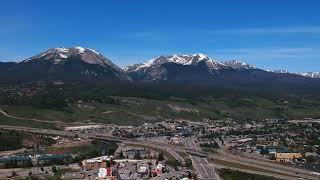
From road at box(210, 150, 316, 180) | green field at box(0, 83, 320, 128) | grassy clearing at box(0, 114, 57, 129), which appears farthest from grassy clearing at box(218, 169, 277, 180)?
green field at box(0, 83, 320, 128)

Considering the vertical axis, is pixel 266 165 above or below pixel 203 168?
above

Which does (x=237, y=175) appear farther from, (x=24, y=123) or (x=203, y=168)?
(x=24, y=123)

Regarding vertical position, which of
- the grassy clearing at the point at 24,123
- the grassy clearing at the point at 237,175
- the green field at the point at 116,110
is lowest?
the grassy clearing at the point at 237,175

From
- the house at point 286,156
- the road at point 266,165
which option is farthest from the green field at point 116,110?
the house at point 286,156

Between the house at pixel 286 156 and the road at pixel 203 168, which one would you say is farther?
the house at pixel 286 156

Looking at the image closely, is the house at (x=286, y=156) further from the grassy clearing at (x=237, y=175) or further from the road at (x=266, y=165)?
the grassy clearing at (x=237, y=175)

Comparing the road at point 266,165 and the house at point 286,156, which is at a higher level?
the house at point 286,156

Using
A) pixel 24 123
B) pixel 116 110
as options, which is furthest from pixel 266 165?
pixel 116 110

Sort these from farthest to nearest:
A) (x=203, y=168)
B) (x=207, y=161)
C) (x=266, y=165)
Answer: (x=207, y=161) < (x=266, y=165) < (x=203, y=168)

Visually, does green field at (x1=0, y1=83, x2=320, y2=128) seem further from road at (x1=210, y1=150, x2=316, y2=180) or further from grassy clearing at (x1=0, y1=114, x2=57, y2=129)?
road at (x1=210, y1=150, x2=316, y2=180)

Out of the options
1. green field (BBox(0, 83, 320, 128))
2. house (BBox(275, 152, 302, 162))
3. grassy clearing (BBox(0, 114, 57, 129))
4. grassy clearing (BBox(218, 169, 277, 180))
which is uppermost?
green field (BBox(0, 83, 320, 128))

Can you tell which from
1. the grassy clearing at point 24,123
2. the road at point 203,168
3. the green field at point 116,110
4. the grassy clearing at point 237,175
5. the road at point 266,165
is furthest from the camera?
the green field at point 116,110

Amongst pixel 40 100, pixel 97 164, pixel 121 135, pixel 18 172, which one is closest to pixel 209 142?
pixel 121 135

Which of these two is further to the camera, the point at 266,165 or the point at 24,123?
the point at 24,123
